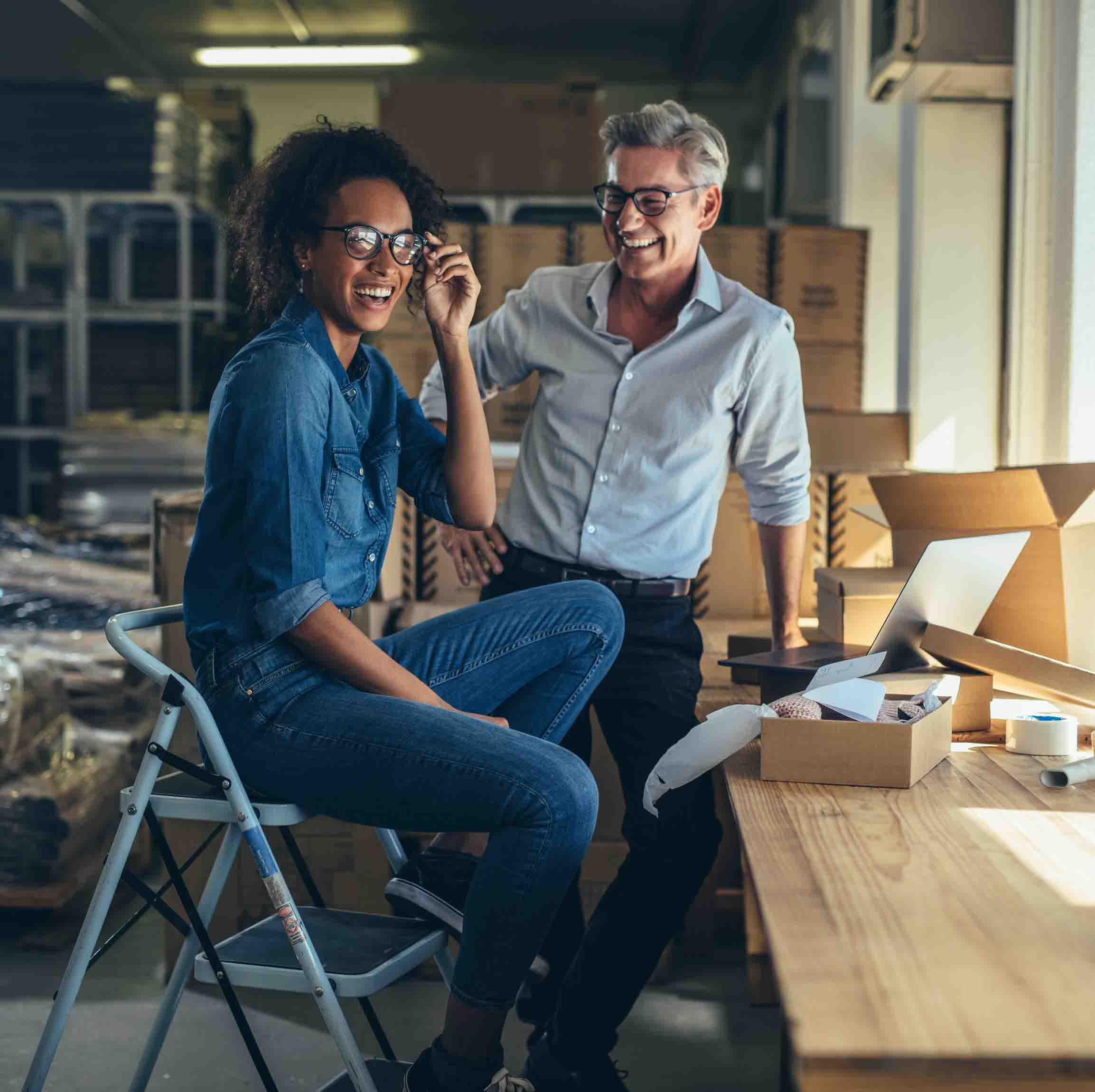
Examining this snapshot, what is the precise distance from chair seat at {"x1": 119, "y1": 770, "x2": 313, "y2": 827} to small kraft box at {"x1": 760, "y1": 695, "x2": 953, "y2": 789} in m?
0.61

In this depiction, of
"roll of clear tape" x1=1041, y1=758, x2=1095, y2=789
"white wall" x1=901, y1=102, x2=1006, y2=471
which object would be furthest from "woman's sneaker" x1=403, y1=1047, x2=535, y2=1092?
"white wall" x1=901, y1=102, x2=1006, y2=471

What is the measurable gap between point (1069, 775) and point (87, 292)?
24.2ft

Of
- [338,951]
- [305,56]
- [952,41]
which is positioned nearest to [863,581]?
[338,951]

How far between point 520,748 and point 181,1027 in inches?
51.4

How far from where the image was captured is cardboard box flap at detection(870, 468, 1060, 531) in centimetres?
A: 202

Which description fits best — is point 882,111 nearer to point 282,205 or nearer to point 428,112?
point 428,112

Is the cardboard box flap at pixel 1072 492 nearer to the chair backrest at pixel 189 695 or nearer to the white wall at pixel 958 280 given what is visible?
the chair backrest at pixel 189 695

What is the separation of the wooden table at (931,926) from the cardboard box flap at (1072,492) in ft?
2.14

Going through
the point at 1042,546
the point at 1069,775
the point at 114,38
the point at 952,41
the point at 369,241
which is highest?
the point at 114,38

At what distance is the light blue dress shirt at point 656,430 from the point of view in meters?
2.11

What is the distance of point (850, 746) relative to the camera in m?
1.38

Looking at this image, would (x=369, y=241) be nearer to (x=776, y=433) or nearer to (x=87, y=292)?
(x=776, y=433)

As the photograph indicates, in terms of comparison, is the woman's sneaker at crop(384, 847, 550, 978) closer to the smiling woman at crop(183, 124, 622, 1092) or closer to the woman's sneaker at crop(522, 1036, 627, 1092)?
the smiling woman at crop(183, 124, 622, 1092)

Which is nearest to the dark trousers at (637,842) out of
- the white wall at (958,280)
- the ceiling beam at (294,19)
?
the white wall at (958,280)
